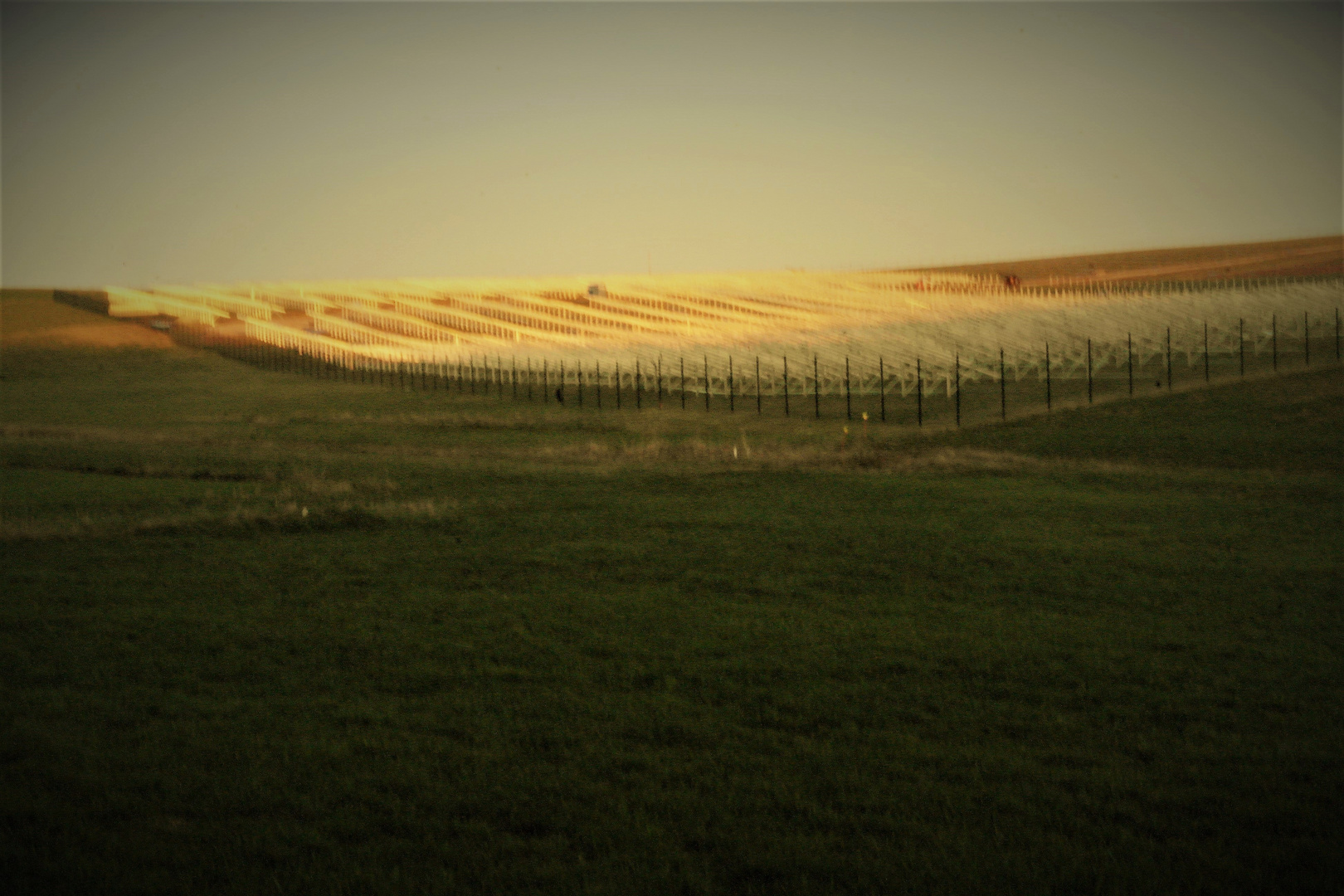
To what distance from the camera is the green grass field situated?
→ 5.81 meters

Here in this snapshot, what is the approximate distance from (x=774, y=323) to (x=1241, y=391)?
36474 millimetres

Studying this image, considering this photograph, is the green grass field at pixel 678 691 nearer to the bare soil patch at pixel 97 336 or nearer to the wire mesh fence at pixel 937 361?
the wire mesh fence at pixel 937 361

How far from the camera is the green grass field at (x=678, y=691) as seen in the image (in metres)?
5.81

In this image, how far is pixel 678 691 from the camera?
8617 mm

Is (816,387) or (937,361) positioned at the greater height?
(937,361)

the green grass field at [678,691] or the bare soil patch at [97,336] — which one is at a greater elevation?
the bare soil patch at [97,336]

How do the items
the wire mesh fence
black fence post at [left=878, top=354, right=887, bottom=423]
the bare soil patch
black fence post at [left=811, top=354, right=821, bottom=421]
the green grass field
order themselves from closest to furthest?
1. the green grass field
2. black fence post at [left=878, top=354, right=887, bottom=423]
3. black fence post at [left=811, top=354, right=821, bottom=421]
4. the wire mesh fence
5. the bare soil patch

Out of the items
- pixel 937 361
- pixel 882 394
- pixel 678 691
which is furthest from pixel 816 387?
pixel 678 691

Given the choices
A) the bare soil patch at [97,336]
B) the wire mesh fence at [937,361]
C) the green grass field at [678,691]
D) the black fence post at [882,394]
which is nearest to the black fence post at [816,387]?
the wire mesh fence at [937,361]

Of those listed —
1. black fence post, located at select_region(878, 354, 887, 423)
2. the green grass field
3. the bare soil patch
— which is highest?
the bare soil patch

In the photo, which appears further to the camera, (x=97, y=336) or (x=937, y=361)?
(x=97, y=336)

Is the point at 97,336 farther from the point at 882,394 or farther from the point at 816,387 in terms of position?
the point at 882,394

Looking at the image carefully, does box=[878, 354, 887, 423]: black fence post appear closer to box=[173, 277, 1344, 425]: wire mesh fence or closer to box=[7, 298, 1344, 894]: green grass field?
box=[173, 277, 1344, 425]: wire mesh fence

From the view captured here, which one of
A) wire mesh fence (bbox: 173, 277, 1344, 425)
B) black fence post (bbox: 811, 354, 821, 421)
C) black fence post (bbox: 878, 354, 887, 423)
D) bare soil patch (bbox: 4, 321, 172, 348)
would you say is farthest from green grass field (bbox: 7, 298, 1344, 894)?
bare soil patch (bbox: 4, 321, 172, 348)
